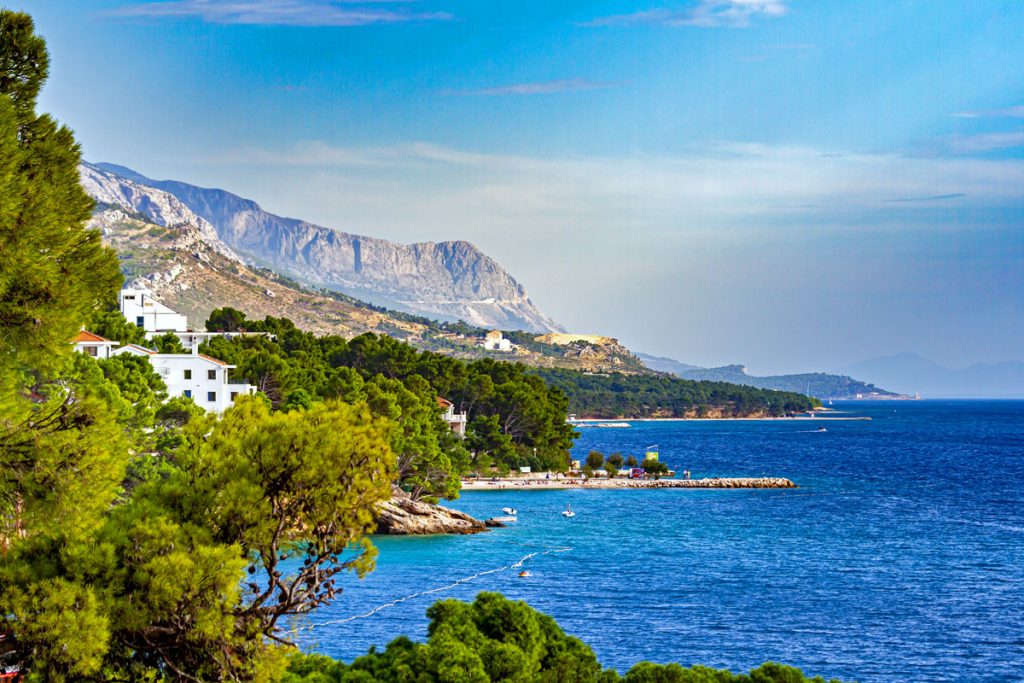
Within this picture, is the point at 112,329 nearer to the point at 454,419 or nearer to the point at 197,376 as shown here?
the point at 197,376

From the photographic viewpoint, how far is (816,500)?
3189 inches

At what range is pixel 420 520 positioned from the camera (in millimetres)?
58750

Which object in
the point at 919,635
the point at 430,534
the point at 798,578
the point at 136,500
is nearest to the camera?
the point at 136,500

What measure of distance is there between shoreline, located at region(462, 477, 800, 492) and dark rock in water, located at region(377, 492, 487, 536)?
21.5 metres

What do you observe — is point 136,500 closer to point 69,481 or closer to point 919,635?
point 69,481

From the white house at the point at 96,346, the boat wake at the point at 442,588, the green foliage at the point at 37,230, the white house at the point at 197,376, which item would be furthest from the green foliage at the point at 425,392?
the green foliage at the point at 37,230

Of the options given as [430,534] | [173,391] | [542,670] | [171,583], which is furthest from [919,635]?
[173,391]

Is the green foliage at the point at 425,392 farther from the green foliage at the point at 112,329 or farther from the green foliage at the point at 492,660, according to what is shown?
the green foliage at the point at 492,660

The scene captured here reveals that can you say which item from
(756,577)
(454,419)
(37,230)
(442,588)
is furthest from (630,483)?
(37,230)

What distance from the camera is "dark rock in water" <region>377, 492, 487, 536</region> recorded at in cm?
5822

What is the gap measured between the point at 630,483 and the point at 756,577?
40938 millimetres

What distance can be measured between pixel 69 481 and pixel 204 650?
8.73ft

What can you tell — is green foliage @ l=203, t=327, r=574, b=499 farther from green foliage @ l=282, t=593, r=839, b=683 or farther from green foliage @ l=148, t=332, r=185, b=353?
green foliage @ l=282, t=593, r=839, b=683

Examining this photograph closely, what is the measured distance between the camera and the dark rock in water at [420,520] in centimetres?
5822
